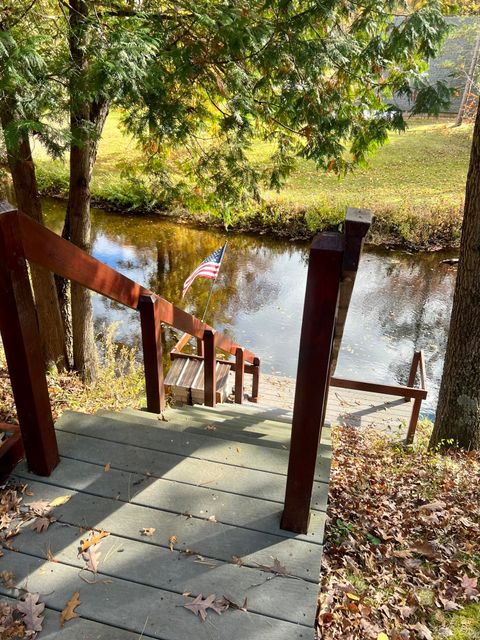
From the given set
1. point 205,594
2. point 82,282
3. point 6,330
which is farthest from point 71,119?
point 205,594

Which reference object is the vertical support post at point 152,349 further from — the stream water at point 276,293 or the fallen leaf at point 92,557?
the stream water at point 276,293

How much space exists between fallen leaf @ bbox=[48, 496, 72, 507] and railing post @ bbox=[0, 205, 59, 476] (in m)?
0.21

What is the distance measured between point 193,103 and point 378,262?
1172 cm

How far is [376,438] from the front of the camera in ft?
20.9

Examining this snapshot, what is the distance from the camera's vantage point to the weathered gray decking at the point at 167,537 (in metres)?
1.96

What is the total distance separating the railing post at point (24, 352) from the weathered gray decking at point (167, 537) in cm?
18

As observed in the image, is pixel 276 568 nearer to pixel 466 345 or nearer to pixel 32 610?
pixel 32 610

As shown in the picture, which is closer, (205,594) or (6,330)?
(205,594)

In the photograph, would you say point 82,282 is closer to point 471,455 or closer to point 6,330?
point 6,330

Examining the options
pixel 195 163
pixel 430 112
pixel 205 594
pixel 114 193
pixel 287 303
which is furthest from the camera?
pixel 114 193

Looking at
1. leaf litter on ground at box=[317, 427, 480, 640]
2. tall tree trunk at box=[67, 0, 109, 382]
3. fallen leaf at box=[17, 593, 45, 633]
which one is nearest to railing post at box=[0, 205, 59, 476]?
fallen leaf at box=[17, 593, 45, 633]

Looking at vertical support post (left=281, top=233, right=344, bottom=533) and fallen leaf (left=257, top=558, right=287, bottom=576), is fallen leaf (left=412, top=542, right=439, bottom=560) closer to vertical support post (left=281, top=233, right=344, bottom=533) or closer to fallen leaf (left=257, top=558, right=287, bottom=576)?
vertical support post (left=281, top=233, right=344, bottom=533)

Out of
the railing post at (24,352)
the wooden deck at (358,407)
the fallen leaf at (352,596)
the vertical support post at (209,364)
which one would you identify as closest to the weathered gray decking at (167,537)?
the railing post at (24,352)

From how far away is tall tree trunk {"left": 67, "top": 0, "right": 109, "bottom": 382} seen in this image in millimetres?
4562
